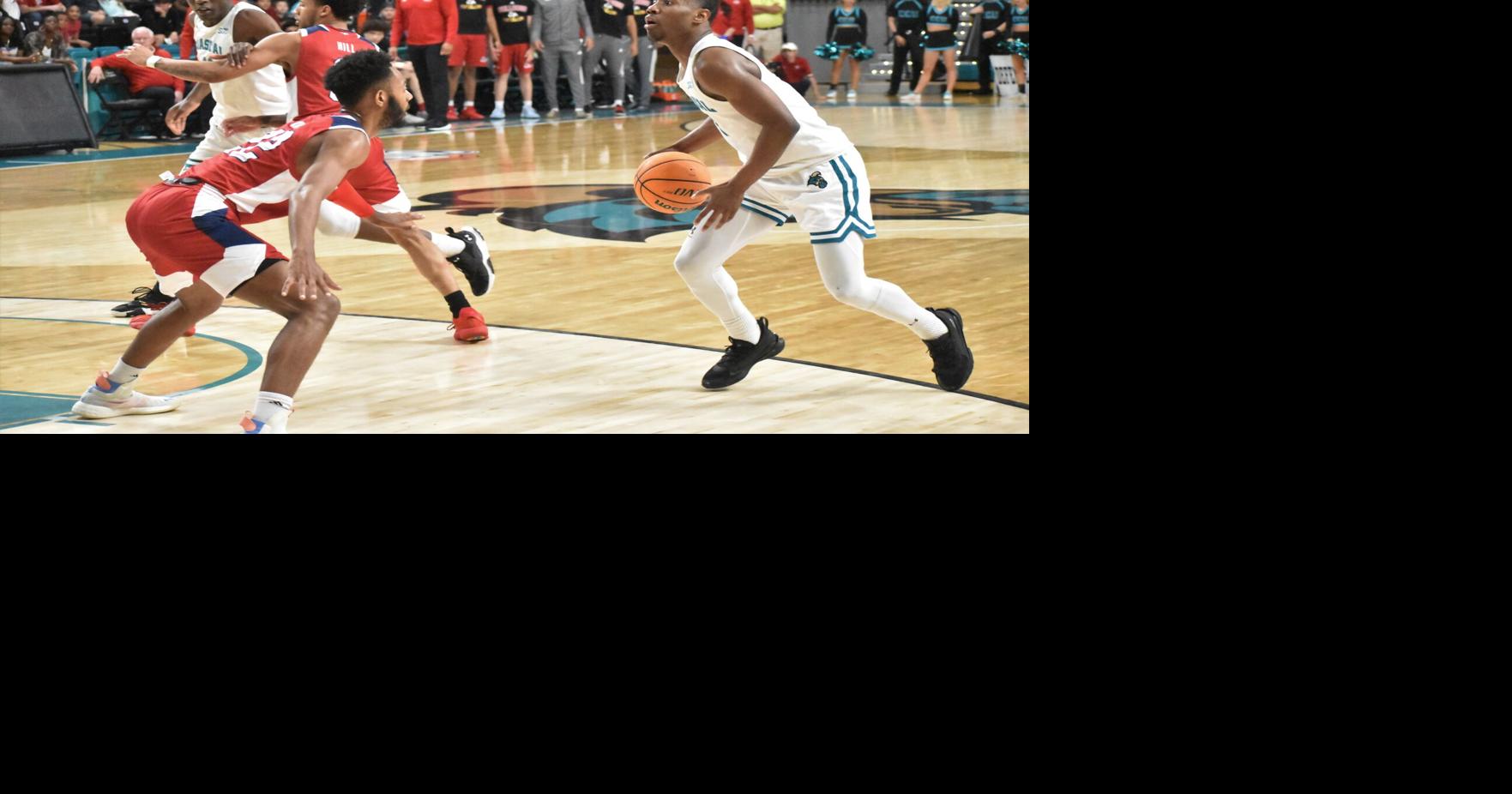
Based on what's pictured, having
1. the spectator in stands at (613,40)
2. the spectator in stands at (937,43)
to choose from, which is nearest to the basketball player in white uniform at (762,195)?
the spectator in stands at (613,40)

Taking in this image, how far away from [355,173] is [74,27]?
33.9ft

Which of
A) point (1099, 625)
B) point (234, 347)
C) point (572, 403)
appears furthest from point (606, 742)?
point (234, 347)

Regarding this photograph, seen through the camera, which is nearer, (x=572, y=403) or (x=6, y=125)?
(x=572, y=403)

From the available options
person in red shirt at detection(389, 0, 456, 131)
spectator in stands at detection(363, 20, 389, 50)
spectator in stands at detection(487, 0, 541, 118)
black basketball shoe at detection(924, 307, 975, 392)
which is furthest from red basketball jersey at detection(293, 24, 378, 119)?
spectator in stands at detection(487, 0, 541, 118)

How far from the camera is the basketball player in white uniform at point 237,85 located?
5.85 m

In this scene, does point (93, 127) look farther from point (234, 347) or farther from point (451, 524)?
point (451, 524)

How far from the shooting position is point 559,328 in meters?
5.64

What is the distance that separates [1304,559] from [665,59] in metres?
19.7

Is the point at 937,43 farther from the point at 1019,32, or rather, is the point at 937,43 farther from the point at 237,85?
the point at 237,85

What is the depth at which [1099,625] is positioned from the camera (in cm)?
214

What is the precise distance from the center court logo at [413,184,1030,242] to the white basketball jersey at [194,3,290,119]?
2.06m

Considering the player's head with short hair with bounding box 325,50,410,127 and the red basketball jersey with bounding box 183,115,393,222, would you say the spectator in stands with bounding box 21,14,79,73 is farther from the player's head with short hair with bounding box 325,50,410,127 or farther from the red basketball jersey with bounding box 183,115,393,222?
the player's head with short hair with bounding box 325,50,410,127

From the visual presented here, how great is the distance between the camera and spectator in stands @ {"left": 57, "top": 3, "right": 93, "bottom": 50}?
13.9 m

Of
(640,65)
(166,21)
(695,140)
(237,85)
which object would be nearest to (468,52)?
(640,65)
